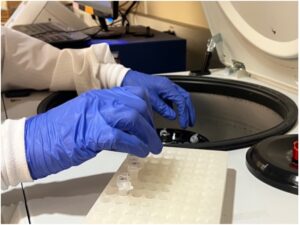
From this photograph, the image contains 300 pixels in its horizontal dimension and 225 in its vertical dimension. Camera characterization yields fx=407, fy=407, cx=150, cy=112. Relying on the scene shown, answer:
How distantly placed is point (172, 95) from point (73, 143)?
1.68ft

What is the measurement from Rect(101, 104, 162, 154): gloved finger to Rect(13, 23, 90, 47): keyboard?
105 centimetres

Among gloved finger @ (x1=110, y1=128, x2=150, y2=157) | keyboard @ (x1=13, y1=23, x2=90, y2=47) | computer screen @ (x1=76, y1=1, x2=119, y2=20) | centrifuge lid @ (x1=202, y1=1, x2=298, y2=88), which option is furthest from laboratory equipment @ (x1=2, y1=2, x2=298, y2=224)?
computer screen @ (x1=76, y1=1, x2=119, y2=20)

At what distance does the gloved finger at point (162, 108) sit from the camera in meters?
1.13

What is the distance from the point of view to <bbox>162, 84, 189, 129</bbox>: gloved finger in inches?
45.2

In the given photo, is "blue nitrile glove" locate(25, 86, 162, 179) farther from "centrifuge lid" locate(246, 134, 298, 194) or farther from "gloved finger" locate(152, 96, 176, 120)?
"gloved finger" locate(152, 96, 176, 120)

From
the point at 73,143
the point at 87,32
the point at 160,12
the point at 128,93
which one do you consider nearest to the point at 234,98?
the point at 128,93

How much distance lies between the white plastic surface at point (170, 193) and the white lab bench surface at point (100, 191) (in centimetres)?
4

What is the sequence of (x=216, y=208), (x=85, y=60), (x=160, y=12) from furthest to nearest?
(x=160, y=12), (x=85, y=60), (x=216, y=208)

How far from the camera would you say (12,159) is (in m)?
0.69

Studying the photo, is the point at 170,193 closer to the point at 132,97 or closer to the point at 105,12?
the point at 132,97

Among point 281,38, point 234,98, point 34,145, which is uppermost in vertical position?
point 281,38

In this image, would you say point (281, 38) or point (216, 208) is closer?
point (216, 208)

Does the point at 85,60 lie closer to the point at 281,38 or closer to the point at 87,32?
the point at 281,38

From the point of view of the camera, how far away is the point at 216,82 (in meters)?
1.35
